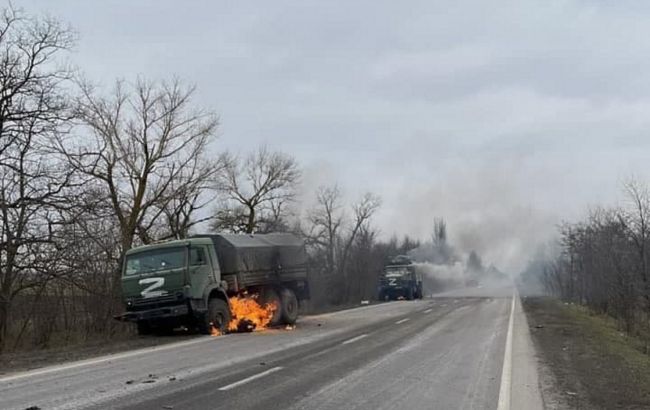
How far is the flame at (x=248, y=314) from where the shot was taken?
20702 mm

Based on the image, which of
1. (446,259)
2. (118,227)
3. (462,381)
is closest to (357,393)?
(462,381)

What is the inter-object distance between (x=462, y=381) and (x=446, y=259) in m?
87.4

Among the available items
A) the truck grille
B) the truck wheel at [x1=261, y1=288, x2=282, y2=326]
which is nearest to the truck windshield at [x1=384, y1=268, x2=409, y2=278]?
the truck wheel at [x1=261, y1=288, x2=282, y2=326]

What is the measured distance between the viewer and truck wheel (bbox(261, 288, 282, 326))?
22.3 meters

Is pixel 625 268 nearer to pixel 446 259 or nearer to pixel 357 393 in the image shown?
pixel 357 393

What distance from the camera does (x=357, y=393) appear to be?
8883mm

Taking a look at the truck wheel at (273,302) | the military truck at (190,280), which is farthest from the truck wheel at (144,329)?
the truck wheel at (273,302)

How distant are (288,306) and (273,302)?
33.6 inches

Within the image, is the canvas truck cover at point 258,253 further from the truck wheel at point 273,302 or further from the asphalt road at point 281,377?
the asphalt road at point 281,377

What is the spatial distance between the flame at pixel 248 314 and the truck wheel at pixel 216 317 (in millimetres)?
399

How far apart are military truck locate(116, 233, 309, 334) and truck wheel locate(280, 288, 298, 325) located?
944mm

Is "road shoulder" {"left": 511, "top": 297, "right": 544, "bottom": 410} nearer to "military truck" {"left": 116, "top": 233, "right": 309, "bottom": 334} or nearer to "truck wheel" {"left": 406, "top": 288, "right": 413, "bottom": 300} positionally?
"military truck" {"left": 116, "top": 233, "right": 309, "bottom": 334}

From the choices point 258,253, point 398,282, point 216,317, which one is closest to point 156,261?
point 216,317

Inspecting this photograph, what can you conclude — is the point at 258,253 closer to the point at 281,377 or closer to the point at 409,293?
the point at 281,377
